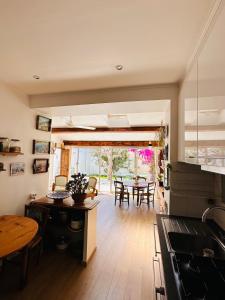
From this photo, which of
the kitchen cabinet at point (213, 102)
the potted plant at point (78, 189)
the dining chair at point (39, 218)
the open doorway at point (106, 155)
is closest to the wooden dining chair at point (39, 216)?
the dining chair at point (39, 218)

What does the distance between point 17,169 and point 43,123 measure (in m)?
0.96

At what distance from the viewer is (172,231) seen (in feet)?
5.35

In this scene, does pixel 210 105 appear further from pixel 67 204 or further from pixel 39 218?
pixel 39 218

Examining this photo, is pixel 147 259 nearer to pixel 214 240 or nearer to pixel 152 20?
pixel 214 240

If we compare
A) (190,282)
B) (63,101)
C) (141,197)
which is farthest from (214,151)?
(141,197)

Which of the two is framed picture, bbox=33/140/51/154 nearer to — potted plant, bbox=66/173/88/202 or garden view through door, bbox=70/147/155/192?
potted plant, bbox=66/173/88/202

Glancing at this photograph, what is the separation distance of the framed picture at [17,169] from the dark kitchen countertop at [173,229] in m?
2.13

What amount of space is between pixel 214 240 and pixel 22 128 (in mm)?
2852

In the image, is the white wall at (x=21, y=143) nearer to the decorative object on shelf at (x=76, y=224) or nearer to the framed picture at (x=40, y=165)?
the framed picture at (x=40, y=165)

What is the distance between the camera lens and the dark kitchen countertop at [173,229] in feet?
2.99

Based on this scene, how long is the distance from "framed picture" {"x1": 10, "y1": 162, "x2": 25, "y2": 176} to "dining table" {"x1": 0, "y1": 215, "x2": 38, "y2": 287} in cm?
61

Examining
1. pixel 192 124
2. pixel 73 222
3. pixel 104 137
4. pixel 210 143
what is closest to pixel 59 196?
pixel 73 222

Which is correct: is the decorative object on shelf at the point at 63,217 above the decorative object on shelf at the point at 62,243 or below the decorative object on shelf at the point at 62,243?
above

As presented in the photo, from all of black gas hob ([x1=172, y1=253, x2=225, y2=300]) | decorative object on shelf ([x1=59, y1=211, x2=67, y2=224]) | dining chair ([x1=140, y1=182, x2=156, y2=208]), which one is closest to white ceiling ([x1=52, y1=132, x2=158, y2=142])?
dining chair ([x1=140, y1=182, x2=156, y2=208])
